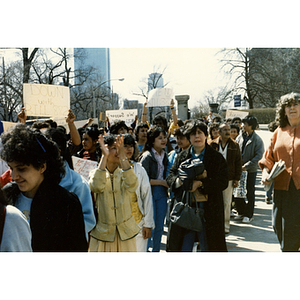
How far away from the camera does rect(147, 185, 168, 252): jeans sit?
476 cm

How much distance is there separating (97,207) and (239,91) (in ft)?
10.4

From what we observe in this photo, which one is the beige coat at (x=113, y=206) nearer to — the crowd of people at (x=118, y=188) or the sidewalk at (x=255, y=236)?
the crowd of people at (x=118, y=188)

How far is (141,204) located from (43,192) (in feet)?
5.77

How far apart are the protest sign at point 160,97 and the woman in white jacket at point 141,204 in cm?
195

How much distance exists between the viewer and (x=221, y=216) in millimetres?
3975

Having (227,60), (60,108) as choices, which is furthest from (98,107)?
(227,60)

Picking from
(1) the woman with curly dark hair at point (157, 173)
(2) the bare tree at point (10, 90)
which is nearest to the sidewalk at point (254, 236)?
(1) the woman with curly dark hair at point (157, 173)

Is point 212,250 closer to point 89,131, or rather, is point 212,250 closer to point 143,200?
point 143,200

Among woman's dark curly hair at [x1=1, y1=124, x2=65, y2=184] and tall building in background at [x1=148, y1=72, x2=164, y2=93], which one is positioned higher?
tall building in background at [x1=148, y1=72, x2=164, y2=93]

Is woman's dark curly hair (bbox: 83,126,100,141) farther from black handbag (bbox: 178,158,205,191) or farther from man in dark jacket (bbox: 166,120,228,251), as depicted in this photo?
black handbag (bbox: 178,158,205,191)

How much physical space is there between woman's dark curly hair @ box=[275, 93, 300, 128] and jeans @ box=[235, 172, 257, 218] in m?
2.99

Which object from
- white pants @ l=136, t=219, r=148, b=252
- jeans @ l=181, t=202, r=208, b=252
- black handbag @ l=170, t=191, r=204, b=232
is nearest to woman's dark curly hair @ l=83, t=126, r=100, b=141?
white pants @ l=136, t=219, r=148, b=252

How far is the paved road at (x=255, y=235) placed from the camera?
530 cm

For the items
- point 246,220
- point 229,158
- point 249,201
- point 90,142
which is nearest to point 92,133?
point 90,142
